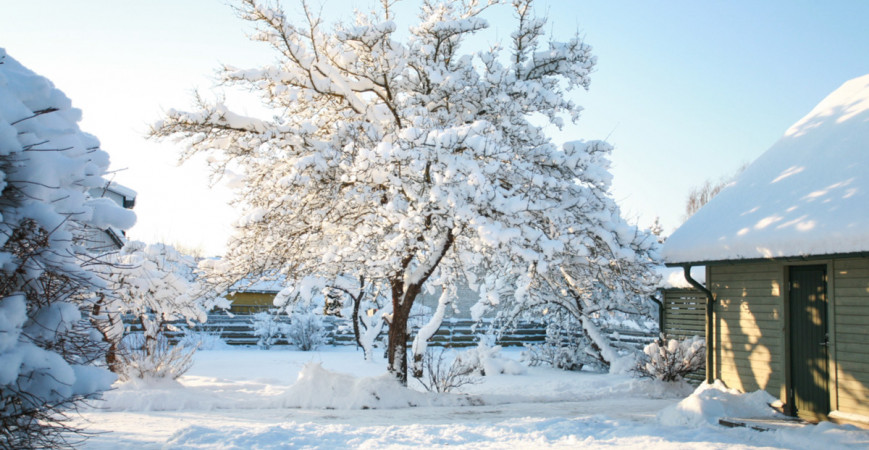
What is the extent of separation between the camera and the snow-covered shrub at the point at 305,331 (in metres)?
22.1

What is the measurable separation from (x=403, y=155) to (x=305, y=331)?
49.8 feet

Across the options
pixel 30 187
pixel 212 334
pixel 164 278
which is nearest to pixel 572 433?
pixel 30 187

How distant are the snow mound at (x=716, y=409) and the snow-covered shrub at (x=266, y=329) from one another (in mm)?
16386

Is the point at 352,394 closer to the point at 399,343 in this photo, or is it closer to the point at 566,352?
the point at 399,343

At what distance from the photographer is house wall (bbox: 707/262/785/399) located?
880cm

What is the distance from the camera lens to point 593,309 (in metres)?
16.2

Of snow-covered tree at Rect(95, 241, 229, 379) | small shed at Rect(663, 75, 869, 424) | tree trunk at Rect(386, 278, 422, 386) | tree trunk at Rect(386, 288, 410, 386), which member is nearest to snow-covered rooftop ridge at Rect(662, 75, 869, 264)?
small shed at Rect(663, 75, 869, 424)

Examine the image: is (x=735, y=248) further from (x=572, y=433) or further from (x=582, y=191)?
(x=572, y=433)

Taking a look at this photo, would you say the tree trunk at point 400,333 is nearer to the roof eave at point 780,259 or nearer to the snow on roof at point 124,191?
the roof eave at point 780,259

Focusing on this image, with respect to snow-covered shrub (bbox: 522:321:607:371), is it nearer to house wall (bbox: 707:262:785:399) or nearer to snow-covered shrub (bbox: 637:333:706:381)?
snow-covered shrub (bbox: 637:333:706:381)

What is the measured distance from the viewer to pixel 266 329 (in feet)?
73.8

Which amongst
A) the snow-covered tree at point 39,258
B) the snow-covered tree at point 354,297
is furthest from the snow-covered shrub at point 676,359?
the snow-covered tree at point 39,258

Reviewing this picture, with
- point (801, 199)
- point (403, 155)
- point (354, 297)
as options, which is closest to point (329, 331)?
point (354, 297)

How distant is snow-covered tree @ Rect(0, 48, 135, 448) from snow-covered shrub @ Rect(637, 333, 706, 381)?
11.3m
